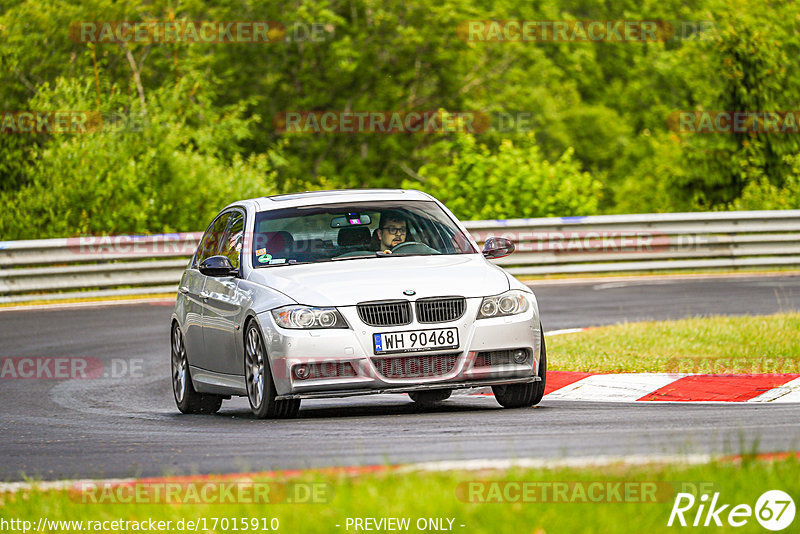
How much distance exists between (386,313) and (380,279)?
31cm

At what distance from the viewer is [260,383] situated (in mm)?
9352

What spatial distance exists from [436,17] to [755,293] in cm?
2627

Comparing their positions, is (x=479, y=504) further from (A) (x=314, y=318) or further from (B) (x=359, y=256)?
(B) (x=359, y=256)

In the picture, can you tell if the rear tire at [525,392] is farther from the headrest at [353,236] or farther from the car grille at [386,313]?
the headrest at [353,236]

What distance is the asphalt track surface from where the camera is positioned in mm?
6785

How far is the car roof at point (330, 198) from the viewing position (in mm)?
10609

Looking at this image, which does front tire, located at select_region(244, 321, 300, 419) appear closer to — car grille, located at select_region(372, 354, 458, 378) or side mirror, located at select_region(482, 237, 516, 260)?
car grille, located at select_region(372, 354, 458, 378)

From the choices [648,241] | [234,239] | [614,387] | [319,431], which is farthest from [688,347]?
[648,241]

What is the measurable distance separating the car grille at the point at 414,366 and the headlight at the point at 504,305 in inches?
15.6

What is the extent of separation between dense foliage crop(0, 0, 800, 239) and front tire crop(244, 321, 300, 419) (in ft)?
53.4

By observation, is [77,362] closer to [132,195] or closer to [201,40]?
[132,195]

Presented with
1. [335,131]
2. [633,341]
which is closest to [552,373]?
[633,341]

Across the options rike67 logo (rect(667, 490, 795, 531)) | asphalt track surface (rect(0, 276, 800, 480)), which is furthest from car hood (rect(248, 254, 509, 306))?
rike67 logo (rect(667, 490, 795, 531))

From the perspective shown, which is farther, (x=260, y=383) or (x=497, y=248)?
(x=497, y=248)
